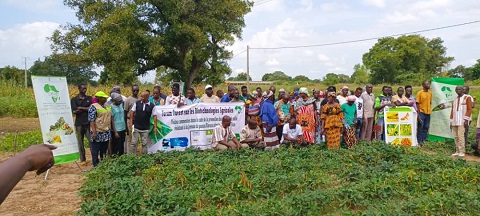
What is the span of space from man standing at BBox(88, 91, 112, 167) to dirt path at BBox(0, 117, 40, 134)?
28.9 ft

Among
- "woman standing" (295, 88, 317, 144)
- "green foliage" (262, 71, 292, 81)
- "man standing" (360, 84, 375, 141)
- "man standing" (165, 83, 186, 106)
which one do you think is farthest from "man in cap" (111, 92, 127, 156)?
"green foliage" (262, 71, 292, 81)

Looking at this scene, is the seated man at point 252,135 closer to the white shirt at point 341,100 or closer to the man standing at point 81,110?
the white shirt at point 341,100

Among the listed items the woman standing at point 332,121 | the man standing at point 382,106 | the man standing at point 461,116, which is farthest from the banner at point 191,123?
the man standing at point 461,116

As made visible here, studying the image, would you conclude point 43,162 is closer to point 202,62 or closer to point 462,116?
point 462,116

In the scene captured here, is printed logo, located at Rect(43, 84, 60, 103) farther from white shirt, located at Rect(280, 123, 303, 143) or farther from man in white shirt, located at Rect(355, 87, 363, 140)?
man in white shirt, located at Rect(355, 87, 363, 140)

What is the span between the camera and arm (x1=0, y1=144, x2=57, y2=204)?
1.54 meters

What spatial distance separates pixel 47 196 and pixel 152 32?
15.1m

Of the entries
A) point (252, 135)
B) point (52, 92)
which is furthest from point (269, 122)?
point (52, 92)

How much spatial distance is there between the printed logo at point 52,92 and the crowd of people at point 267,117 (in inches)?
27.4

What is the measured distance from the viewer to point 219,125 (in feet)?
A: 31.4

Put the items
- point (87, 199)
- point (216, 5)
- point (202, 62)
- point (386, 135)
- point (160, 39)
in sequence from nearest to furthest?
point (87, 199), point (386, 135), point (160, 39), point (216, 5), point (202, 62)

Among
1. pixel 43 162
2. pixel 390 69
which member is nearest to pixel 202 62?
pixel 43 162

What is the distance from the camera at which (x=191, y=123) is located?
9992 mm

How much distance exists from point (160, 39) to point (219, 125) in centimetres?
1177
